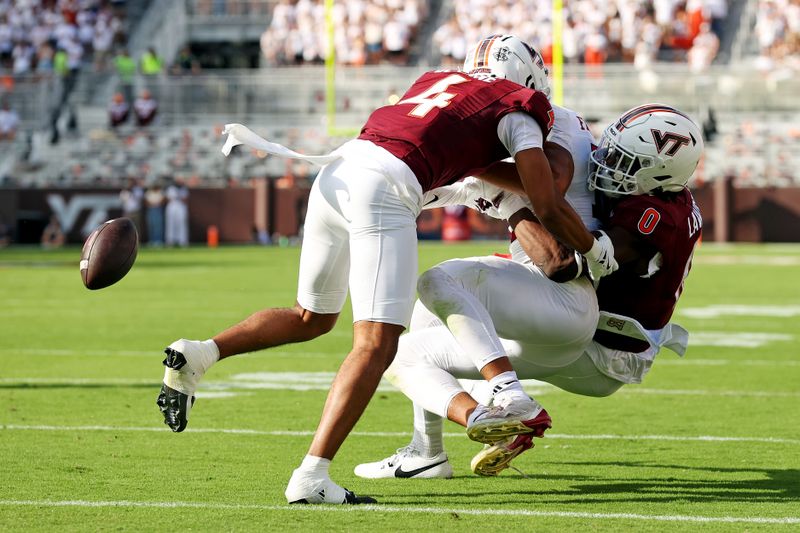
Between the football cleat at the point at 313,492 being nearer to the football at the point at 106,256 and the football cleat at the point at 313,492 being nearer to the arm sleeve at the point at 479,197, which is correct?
the arm sleeve at the point at 479,197

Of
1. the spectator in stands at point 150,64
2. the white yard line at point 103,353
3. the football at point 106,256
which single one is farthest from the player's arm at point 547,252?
the spectator in stands at point 150,64

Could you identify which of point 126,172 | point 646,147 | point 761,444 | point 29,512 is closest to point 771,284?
point 761,444

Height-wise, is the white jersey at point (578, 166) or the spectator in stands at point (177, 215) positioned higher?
the white jersey at point (578, 166)

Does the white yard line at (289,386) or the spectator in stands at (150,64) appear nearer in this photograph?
the white yard line at (289,386)

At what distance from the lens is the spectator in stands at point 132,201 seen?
1021 inches

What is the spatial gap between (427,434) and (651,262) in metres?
1.01

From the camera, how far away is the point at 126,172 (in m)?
27.7

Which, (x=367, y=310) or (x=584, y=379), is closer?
(x=367, y=310)

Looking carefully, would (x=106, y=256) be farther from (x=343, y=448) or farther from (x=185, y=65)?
(x=185, y=65)

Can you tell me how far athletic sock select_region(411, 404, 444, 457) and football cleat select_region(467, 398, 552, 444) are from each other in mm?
757

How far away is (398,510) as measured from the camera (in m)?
4.39

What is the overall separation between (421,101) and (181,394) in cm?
131

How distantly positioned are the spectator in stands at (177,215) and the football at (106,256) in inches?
818

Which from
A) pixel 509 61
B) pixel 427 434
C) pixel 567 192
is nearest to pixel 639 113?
pixel 567 192
